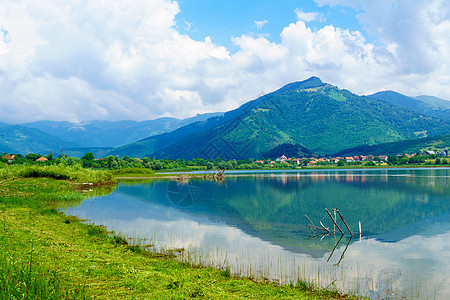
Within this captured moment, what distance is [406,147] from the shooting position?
575 ft

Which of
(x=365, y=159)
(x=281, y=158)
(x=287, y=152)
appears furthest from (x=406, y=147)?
(x=281, y=158)

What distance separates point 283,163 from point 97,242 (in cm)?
15260

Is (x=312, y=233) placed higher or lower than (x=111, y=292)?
lower

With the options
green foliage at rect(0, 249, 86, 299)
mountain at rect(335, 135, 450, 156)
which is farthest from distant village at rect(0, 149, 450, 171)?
green foliage at rect(0, 249, 86, 299)

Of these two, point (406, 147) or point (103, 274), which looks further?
point (406, 147)

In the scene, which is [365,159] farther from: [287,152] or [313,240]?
[313,240]

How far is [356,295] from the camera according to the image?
29.0 feet

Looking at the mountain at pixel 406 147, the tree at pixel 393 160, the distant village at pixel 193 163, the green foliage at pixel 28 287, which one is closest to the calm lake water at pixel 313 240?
the green foliage at pixel 28 287

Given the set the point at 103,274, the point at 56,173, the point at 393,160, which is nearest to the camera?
the point at 103,274

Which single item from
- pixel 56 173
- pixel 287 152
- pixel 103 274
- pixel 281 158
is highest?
pixel 287 152

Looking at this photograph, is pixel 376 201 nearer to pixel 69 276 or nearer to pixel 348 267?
pixel 348 267

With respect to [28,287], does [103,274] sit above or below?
below

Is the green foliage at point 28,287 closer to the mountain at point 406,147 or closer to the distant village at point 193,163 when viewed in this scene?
the distant village at point 193,163

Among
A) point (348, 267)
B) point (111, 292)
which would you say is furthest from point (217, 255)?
point (111, 292)
